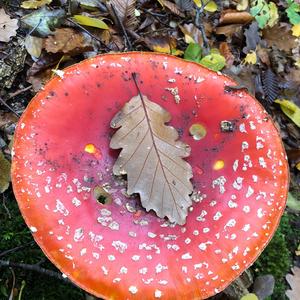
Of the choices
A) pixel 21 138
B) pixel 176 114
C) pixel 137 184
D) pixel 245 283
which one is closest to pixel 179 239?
pixel 137 184

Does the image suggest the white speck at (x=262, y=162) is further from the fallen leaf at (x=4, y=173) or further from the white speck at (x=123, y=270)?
the fallen leaf at (x=4, y=173)

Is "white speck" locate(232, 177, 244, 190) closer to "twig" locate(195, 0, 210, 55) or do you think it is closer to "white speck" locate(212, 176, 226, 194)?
"white speck" locate(212, 176, 226, 194)

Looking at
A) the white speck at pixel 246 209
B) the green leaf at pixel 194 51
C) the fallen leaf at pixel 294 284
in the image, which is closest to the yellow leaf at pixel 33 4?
the green leaf at pixel 194 51

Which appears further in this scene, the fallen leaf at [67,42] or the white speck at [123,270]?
the fallen leaf at [67,42]

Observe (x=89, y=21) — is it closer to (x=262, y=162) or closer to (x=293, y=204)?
(x=262, y=162)

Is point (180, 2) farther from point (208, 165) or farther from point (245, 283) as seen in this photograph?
point (245, 283)
